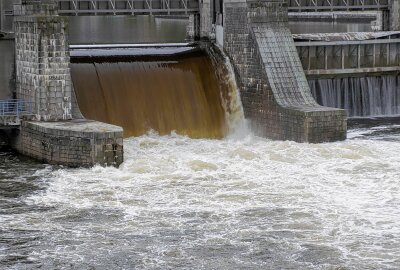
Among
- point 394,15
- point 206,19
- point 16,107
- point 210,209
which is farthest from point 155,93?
point 394,15

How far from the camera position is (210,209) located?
943 inches

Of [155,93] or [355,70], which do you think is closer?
[155,93]

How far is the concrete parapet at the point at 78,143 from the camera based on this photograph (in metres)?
28.2

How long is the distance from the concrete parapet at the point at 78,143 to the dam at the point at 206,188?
0.88ft

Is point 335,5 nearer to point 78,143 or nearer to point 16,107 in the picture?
point 16,107

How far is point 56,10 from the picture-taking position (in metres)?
31.9

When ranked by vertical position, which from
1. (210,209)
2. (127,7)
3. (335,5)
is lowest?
(210,209)

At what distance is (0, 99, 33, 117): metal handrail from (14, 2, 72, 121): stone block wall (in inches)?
14.2

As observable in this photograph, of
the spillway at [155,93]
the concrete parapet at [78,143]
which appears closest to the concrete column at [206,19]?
the spillway at [155,93]

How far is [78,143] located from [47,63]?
12.9ft

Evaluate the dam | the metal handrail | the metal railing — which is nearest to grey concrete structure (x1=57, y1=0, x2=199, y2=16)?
the dam

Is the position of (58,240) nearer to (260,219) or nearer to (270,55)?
(260,219)

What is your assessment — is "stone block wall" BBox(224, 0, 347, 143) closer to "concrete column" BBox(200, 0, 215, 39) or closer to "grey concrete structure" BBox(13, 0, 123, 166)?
"concrete column" BBox(200, 0, 215, 39)

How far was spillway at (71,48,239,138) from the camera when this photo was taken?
34.1 m
